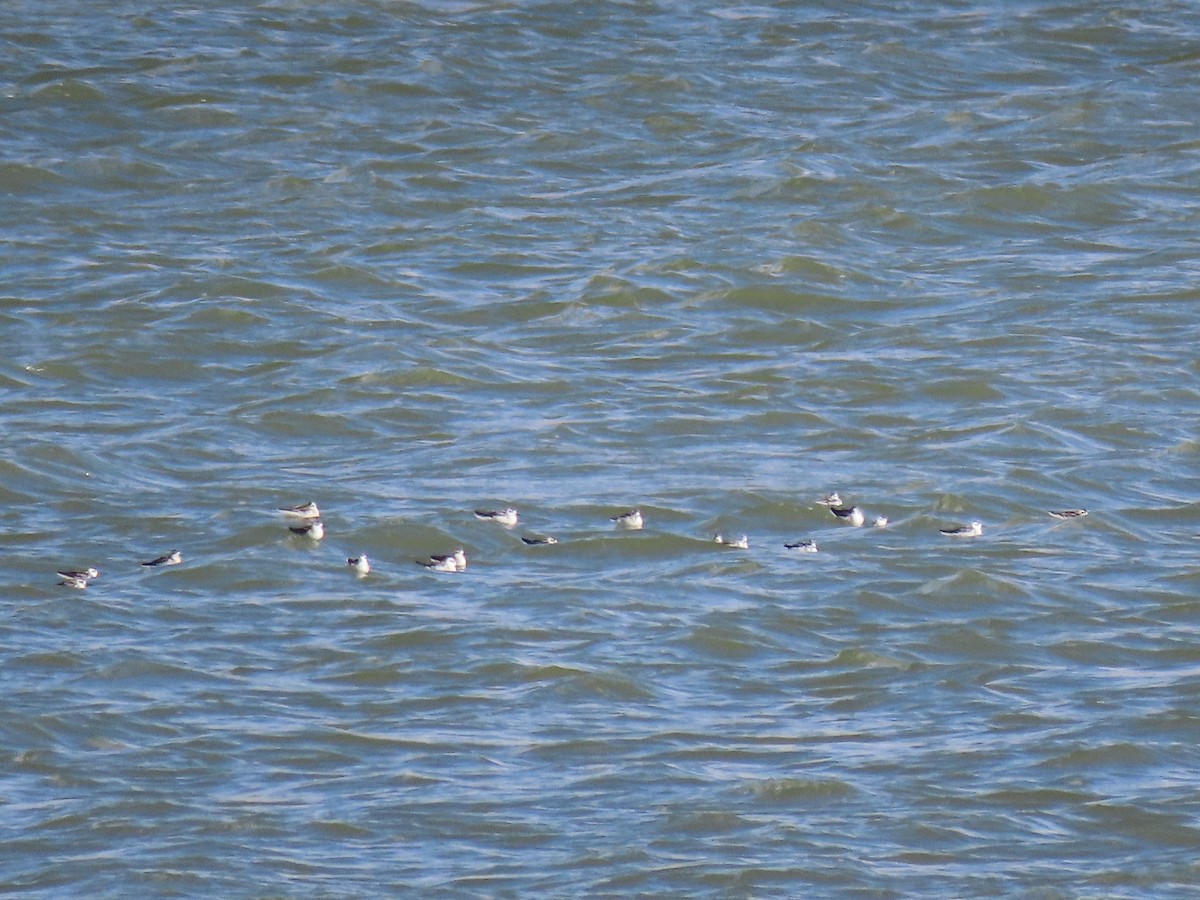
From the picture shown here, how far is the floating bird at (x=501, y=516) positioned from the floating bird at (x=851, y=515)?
80.2 inches

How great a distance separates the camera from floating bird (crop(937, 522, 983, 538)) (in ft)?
43.0

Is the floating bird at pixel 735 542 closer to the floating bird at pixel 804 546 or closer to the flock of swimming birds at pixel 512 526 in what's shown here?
the flock of swimming birds at pixel 512 526

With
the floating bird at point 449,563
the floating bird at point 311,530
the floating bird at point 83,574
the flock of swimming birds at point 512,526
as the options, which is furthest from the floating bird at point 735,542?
the floating bird at point 83,574

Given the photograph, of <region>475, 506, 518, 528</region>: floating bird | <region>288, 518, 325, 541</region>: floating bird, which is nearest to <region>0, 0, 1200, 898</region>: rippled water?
<region>288, 518, 325, 541</region>: floating bird

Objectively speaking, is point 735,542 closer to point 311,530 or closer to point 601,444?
point 601,444

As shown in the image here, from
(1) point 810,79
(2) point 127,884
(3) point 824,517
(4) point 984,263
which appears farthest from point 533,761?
(1) point 810,79

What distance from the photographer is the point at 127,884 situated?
8.55 metres

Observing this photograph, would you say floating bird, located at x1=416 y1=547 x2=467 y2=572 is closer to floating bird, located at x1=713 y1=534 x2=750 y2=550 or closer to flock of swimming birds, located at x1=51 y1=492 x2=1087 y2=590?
flock of swimming birds, located at x1=51 y1=492 x2=1087 y2=590

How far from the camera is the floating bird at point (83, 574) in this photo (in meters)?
12.0

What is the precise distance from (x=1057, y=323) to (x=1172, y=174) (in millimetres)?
4403

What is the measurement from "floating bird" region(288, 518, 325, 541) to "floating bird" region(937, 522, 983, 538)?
12.6ft

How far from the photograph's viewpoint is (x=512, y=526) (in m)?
13.2

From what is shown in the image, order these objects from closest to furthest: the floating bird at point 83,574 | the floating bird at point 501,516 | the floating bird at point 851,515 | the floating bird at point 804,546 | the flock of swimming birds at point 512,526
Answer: the floating bird at point 83,574 < the flock of swimming birds at point 512,526 < the floating bird at point 804,546 < the floating bird at point 501,516 < the floating bird at point 851,515

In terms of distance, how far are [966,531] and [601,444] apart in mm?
2933
